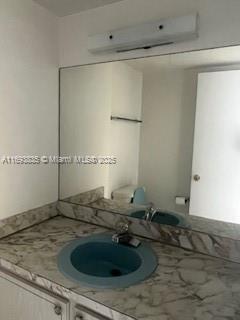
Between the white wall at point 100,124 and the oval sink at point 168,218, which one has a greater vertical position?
the white wall at point 100,124

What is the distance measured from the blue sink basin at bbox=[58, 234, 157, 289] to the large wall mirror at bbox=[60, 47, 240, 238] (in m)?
0.24

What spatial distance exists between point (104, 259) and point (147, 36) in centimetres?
119

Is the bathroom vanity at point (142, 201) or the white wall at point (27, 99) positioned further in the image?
the white wall at point (27, 99)

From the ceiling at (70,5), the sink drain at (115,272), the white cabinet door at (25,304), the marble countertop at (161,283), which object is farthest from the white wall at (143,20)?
the white cabinet door at (25,304)

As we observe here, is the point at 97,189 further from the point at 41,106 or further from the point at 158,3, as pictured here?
the point at 158,3

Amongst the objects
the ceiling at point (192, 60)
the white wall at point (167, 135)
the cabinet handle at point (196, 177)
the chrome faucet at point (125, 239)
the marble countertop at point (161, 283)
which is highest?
the ceiling at point (192, 60)

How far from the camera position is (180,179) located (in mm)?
1406

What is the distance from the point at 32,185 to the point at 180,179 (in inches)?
35.0

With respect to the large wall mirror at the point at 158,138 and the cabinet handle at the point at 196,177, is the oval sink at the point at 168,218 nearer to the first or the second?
the large wall mirror at the point at 158,138

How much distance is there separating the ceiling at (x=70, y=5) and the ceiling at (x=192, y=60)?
1.21 feet

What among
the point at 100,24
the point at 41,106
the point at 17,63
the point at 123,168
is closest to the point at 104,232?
the point at 123,168

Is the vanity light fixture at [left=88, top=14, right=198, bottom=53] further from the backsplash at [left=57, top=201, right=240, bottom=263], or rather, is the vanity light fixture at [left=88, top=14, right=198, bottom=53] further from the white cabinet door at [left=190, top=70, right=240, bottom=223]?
the backsplash at [left=57, top=201, right=240, bottom=263]

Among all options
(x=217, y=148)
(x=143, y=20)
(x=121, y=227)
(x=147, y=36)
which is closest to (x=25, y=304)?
(x=121, y=227)

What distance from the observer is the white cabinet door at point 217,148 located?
122 centimetres
